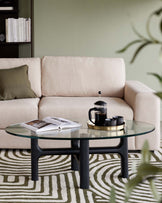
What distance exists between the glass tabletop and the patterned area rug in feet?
1.13

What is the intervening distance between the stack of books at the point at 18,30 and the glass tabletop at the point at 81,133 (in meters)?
1.97

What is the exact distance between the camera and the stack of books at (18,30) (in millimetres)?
4273

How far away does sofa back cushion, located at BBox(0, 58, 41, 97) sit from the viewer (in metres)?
3.78

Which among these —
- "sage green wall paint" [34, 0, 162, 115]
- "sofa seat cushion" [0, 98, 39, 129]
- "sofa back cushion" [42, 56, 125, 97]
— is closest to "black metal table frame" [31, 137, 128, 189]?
"sofa seat cushion" [0, 98, 39, 129]

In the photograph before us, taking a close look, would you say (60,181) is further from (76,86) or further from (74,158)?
(76,86)

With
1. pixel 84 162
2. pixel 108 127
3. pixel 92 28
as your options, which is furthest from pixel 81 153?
pixel 92 28

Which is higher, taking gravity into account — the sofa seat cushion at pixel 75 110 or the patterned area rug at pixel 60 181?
the sofa seat cushion at pixel 75 110

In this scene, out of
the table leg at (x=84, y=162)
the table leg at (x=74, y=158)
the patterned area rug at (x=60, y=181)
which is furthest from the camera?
the table leg at (x=74, y=158)

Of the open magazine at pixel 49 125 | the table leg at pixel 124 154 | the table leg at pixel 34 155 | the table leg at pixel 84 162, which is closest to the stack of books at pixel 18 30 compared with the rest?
the open magazine at pixel 49 125

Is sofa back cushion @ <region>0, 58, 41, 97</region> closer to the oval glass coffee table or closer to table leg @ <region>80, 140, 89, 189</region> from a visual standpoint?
the oval glass coffee table

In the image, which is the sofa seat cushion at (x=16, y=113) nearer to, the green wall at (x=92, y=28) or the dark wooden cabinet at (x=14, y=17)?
the dark wooden cabinet at (x=14, y=17)

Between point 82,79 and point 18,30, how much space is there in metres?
1.06

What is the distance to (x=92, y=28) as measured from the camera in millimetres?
4547

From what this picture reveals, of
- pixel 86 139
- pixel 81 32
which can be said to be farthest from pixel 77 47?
pixel 86 139
